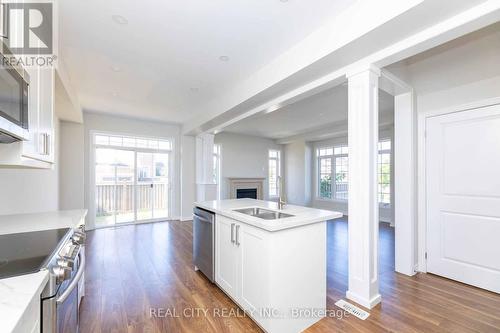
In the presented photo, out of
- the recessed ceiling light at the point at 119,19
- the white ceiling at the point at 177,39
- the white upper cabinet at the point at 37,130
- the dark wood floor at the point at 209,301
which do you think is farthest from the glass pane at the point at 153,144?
the white upper cabinet at the point at 37,130

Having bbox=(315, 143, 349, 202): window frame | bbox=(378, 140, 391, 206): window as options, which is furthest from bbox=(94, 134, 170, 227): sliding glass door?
bbox=(378, 140, 391, 206): window

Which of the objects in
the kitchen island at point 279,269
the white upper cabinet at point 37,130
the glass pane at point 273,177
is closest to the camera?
the white upper cabinet at point 37,130

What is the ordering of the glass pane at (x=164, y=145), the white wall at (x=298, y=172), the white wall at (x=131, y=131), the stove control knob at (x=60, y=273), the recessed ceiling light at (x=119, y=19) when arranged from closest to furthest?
the stove control knob at (x=60, y=273)
the recessed ceiling light at (x=119, y=19)
the white wall at (x=131, y=131)
the glass pane at (x=164, y=145)
the white wall at (x=298, y=172)

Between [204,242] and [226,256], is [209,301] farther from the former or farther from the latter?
[204,242]

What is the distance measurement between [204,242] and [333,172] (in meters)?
6.12

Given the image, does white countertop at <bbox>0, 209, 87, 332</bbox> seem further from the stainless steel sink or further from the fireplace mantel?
the fireplace mantel

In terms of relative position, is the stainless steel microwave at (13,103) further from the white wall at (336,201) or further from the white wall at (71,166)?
the white wall at (336,201)

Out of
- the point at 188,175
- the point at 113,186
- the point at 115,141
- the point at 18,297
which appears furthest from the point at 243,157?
the point at 18,297

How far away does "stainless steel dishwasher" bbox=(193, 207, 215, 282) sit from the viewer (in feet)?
8.27

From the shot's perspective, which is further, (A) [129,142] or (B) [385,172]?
(B) [385,172]

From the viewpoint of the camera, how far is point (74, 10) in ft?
6.28

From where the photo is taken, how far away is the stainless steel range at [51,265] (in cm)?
99

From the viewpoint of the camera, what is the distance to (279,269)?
5.60 feet

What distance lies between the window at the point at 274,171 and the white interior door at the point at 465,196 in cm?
595
